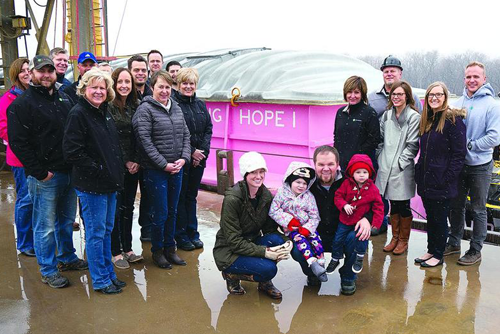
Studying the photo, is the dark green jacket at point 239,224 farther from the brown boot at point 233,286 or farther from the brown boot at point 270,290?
the brown boot at point 270,290

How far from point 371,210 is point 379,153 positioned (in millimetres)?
1153

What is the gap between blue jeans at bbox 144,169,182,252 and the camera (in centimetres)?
428

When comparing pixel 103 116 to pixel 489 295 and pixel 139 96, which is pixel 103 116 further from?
pixel 489 295

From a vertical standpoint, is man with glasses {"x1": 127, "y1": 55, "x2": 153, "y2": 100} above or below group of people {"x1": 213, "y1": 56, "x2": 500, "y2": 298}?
above

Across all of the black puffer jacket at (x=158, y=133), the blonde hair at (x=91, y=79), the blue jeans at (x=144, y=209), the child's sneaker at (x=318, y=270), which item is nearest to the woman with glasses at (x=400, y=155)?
the child's sneaker at (x=318, y=270)

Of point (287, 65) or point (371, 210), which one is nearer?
point (371, 210)

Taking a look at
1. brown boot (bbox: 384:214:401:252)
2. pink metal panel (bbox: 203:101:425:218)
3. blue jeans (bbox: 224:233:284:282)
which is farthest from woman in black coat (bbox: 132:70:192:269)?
pink metal panel (bbox: 203:101:425:218)

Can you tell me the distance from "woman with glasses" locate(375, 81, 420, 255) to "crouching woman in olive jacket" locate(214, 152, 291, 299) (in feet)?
5.05

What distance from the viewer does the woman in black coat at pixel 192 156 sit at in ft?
15.5

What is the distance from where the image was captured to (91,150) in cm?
366

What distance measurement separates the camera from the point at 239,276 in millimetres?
3785

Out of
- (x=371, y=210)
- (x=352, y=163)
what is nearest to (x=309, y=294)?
(x=371, y=210)

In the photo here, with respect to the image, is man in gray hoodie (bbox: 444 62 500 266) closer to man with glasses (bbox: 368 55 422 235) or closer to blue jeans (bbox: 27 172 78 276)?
man with glasses (bbox: 368 55 422 235)

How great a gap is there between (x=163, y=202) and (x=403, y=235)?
2.51m
